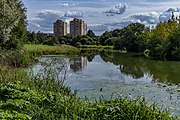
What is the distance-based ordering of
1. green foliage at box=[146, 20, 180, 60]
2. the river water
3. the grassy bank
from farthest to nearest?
green foliage at box=[146, 20, 180, 60]
the river water
the grassy bank

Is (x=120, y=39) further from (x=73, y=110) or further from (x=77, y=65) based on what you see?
(x=73, y=110)

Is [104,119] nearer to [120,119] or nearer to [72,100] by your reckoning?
[120,119]

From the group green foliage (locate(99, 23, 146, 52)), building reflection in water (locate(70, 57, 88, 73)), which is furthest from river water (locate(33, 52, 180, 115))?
green foliage (locate(99, 23, 146, 52))

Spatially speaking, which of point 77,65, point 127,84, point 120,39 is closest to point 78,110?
point 127,84

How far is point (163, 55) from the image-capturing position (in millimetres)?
46000

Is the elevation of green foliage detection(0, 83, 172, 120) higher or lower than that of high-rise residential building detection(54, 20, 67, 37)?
lower

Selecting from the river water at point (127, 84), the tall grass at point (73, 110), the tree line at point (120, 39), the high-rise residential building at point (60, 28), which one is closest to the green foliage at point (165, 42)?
the tree line at point (120, 39)

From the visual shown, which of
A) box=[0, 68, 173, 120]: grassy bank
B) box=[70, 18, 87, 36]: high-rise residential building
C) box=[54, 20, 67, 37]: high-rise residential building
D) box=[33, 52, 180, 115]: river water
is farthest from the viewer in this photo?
box=[70, 18, 87, 36]: high-rise residential building

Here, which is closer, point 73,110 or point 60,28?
point 73,110

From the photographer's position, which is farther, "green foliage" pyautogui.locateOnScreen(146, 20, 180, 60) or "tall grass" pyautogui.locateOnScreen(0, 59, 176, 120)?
"green foliage" pyautogui.locateOnScreen(146, 20, 180, 60)

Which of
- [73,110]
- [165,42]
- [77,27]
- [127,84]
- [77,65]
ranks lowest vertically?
[77,65]

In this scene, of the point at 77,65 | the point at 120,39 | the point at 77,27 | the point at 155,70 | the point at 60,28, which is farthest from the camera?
the point at 77,27

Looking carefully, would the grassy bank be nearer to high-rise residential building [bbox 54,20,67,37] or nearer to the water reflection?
the water reflection

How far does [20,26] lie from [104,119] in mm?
26624
